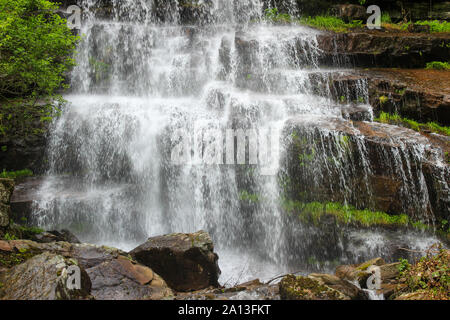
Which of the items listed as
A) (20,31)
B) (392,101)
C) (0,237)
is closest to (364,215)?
(392,101)

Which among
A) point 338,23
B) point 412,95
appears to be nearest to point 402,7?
point 338,23

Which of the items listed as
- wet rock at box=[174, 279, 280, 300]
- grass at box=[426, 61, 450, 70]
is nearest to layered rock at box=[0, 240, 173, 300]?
wet rock at box=[174, 279, 280, 300]

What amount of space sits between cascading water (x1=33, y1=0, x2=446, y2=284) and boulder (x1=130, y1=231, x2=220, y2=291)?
133cm

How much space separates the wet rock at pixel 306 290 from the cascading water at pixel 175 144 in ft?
9.62

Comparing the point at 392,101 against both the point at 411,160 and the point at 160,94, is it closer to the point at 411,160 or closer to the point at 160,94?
the point at 411,160

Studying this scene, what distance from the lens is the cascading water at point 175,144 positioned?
28.8ft

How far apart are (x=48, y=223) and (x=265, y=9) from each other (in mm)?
14245

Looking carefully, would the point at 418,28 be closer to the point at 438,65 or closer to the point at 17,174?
the point at 438,65

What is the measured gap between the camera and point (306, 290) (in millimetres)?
4395

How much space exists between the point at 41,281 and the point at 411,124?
386 inches

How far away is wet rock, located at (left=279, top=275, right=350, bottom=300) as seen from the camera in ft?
14.1

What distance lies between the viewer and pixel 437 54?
11734 mm

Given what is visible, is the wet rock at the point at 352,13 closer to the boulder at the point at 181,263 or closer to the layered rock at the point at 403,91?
the layered rock at the point at 403,91

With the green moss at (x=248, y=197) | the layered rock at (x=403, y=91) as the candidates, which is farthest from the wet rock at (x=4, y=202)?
the layered rock at (x=403, y=91)
